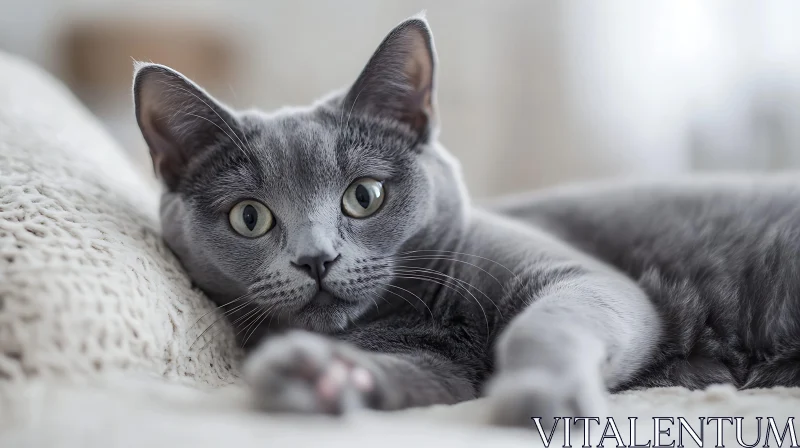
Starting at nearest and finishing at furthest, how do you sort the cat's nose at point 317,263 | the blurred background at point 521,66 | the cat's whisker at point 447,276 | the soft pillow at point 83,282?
the soft pillow at point 83,282, the cat's nose at point 317,263, the cat's whisker at point 447,276, the blurred background at point 521,66

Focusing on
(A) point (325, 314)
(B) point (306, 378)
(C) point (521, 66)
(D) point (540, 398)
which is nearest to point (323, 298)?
(A) point (325, 314)

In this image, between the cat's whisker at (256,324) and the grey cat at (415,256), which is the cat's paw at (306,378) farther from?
the cat's whisker at (256,324)

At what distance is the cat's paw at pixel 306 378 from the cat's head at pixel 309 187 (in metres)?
0.24

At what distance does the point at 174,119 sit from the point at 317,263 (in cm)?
40

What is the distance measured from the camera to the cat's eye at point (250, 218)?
3.46 ft

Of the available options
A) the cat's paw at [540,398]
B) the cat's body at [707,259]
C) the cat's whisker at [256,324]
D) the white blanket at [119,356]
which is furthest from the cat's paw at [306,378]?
the cat's body at [707,259]

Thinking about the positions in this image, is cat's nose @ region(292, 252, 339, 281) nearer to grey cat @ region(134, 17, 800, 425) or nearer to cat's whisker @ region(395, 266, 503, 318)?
grey cat @ region(134, 17, 800, 425)

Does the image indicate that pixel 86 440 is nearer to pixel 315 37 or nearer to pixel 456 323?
pixel 456 323

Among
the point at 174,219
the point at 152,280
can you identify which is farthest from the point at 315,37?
the point at 152,280

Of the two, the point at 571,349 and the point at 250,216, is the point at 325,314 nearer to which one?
the point at 250,216

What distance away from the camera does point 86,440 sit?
59 cm

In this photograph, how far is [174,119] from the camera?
1.13 m

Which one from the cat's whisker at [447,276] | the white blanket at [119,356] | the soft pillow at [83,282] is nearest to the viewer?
the white blanket at [119,356]

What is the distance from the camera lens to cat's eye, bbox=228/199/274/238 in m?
1.05
